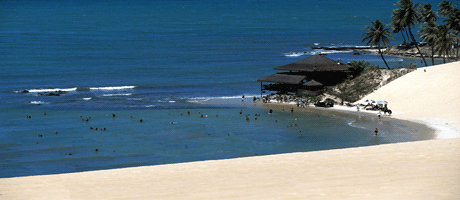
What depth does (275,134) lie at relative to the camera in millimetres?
39719

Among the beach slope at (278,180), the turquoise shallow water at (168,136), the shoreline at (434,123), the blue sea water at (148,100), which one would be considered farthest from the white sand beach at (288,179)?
the blue sea water at (148,100)

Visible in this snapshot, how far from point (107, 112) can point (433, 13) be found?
64.5 metres

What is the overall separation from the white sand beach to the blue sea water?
7.54 metres

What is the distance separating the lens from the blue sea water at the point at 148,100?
1391 inches

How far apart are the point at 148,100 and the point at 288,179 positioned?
37.3 m

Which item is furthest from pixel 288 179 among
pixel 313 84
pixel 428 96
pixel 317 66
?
pixel 317 66

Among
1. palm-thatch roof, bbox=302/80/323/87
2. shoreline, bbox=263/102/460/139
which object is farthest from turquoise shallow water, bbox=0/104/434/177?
palm-thatch roof, bbox=302/80/323/87

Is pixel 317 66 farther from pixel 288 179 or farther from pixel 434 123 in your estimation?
pixel 288 179

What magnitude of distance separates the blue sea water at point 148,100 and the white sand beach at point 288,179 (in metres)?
7.54

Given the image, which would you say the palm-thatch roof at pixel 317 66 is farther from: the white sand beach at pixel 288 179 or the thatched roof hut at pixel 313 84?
the white sand beach at pixel 288 179

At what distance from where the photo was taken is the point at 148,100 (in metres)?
57.5

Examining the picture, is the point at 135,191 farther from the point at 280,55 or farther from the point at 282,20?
the point at 282,20

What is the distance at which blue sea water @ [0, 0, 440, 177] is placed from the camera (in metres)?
35.3

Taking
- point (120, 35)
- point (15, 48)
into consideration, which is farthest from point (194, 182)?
point (120, 35)
